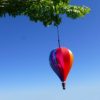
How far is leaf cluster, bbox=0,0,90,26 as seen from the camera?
33.0 meters

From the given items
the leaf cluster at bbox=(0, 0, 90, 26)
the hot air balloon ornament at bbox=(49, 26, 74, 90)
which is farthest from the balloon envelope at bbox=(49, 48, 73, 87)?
the leaf cluster at bbox=(0, 0, 90, 26)

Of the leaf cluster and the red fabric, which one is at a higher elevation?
the leaf cluster

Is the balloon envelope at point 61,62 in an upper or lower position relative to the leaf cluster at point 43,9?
lower

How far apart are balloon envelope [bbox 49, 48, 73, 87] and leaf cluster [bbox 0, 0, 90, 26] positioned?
137 centimetres

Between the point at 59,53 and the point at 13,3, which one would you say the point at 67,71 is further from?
the point at 13,3

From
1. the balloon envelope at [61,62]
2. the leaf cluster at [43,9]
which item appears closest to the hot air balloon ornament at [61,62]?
the balloon envelope at [61,62]

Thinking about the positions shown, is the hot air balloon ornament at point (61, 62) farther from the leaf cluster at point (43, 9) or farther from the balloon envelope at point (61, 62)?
the leaf cluster at point (43, 9)

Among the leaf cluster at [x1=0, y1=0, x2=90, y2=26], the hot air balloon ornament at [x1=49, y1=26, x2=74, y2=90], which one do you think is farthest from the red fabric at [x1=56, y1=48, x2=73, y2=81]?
the leaf cluster at [x1=0, y1=0, x2=90, y2=26]

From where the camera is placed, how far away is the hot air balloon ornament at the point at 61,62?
3284 cm

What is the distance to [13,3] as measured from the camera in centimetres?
3391

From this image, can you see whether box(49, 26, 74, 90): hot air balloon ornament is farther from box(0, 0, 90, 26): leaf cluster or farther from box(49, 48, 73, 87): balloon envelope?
box(0, 0, 90, 26): leaf cluster

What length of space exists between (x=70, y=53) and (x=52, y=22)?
1670mm

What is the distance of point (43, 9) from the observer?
33.2 meters

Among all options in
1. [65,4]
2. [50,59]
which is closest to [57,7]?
[65,4]
